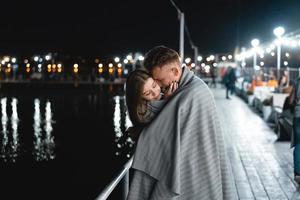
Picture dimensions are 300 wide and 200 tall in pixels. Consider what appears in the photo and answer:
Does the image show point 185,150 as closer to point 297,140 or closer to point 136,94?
point 136,94

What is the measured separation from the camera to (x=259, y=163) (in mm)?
9047

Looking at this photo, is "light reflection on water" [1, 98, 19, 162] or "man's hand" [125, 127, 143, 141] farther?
"light reflection on water" [1, 98, 19, 162]

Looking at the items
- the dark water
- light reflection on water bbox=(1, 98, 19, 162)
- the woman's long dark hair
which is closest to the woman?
the woman's long dark hair

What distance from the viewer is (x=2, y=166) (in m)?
19.3

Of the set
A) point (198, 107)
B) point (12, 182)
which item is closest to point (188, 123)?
point (198, 107)

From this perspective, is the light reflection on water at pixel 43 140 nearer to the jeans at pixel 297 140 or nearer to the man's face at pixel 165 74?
the jeans at pixel 297 140

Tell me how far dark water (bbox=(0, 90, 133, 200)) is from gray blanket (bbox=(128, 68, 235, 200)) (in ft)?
32.8

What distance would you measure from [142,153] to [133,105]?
0.23 meters

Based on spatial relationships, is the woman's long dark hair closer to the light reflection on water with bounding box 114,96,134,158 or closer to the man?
the man

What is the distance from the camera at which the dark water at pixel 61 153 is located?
16812mm

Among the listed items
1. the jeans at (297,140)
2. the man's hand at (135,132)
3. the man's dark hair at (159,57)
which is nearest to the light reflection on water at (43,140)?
the jeans at (297,140)

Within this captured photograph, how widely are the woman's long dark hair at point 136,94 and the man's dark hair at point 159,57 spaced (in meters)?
0.04

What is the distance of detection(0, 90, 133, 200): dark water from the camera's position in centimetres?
1681

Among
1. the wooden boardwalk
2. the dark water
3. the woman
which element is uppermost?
the woman
